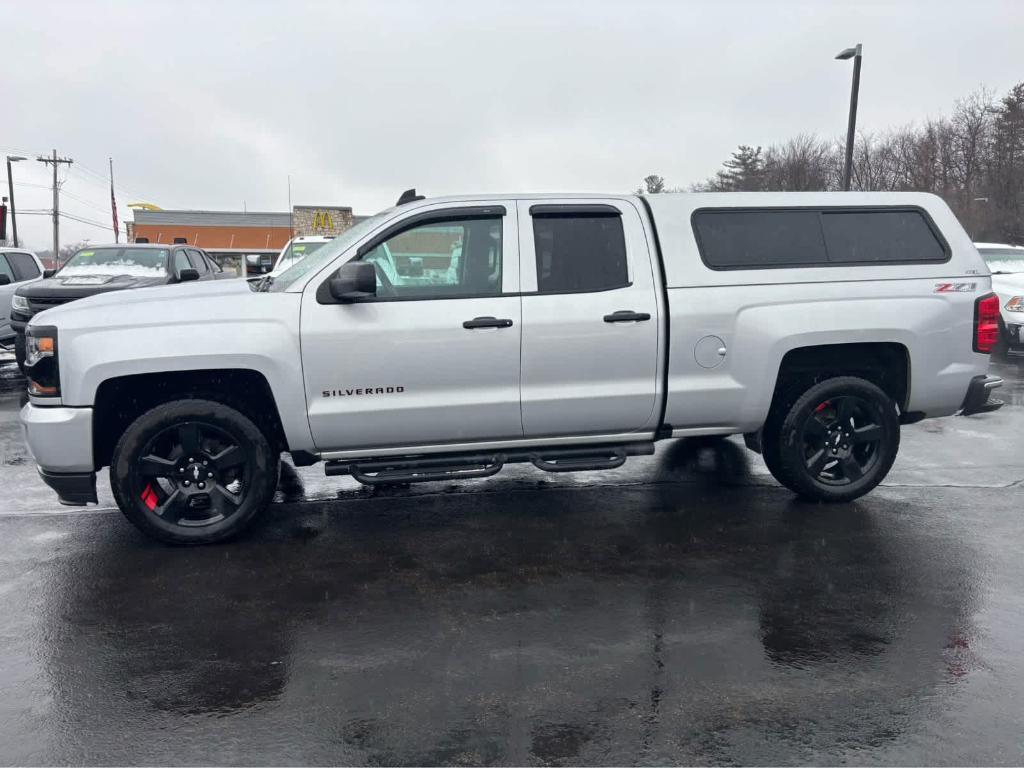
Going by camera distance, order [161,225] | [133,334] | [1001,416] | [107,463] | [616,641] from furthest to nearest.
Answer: [161,225], [1001,416], [107,463], [133,334], [616,641]

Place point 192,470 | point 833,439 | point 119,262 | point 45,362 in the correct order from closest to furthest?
point 45,362 < point 192,470 < point 833,439 < point 119,262

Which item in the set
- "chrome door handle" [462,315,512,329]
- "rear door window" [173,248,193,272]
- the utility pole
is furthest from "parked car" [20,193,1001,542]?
the utility pole

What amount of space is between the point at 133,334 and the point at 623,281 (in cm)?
288

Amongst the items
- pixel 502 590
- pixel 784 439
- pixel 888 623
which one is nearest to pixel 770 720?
pixel 888 623

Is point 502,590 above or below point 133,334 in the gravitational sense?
below

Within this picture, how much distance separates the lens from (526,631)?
381 centimetres

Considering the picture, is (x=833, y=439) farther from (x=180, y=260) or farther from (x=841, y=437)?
(x=180, y=260)

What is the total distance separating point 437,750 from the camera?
114 inches

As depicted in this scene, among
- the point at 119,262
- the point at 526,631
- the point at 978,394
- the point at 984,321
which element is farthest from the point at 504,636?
the point at 119,262

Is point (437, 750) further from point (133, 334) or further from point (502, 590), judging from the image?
point (133, 334)

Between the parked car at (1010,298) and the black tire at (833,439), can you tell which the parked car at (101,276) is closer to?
the black tire at (833,439)

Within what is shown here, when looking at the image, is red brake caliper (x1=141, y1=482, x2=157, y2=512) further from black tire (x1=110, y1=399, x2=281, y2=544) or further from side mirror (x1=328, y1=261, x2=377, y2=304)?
side mirror (x1=328, y1=261, x2=377, y2=304)

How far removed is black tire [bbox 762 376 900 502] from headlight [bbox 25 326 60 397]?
4417 millimetres

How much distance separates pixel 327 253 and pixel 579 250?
1.56m
